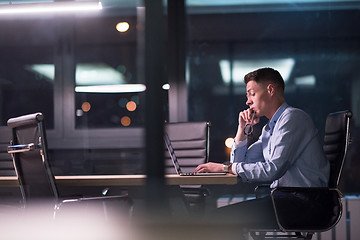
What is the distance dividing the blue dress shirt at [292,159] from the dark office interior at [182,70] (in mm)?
1621

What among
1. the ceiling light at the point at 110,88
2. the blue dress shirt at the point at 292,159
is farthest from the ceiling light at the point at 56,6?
the blue dress shirt at the point at 292,159

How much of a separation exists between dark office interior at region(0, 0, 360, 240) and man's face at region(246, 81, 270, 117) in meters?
1.49

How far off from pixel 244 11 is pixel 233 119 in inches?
58.0

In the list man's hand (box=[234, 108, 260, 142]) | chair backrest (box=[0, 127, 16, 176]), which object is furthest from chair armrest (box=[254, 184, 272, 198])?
chair backrest (box=[0, 127, 16, 176])

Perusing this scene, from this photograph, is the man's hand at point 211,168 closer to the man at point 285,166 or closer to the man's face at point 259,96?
the man at point 285,166

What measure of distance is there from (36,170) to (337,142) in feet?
5.67

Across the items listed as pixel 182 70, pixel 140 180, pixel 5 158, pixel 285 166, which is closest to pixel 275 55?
pixel 182 70

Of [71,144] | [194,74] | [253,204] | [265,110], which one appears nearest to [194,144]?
[265,110]

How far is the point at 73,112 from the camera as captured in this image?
201 inches

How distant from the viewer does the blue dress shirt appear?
252 centimetres

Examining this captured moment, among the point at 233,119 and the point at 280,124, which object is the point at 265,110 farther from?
the point at 233,119

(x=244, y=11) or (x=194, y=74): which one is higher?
(x=244, y=11)

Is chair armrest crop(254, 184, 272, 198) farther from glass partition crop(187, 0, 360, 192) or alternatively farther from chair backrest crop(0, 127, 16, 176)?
glass partition crop(187, 0, 360, 192)

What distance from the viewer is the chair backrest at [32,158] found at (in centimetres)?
263
